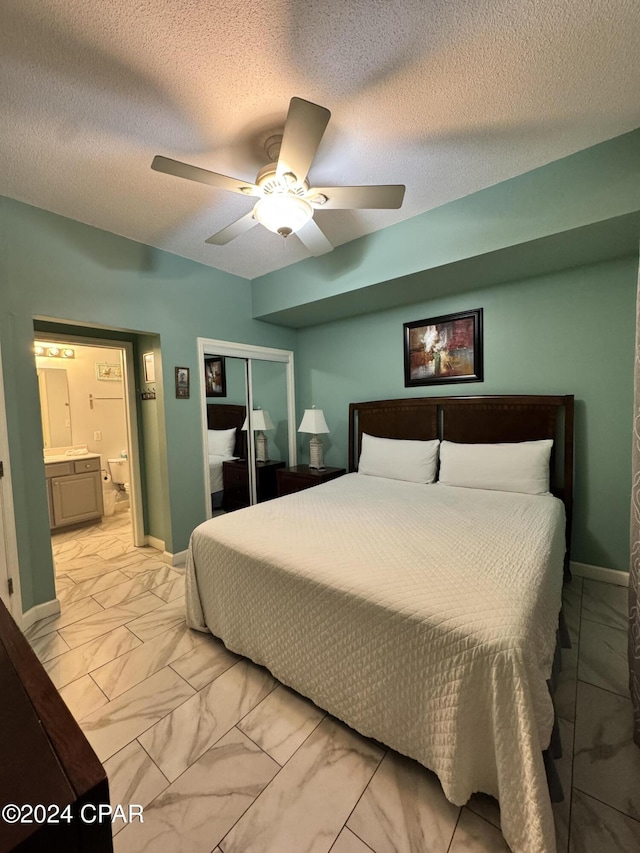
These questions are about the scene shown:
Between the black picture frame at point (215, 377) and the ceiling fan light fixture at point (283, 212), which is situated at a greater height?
the ceiling fan light fixture at point (283, 212)

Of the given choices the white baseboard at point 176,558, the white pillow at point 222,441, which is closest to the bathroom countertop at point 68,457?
the white pillow at point 222,441

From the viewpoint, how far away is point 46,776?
0.50 metres

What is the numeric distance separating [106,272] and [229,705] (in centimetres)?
282

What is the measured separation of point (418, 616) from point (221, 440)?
272 cm

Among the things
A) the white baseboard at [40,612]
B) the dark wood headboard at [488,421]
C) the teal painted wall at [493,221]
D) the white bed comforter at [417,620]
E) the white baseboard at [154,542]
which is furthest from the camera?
the white baseboard at [154,542]

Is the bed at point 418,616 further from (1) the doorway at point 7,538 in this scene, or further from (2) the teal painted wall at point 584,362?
(1) the doorway at point 7,538

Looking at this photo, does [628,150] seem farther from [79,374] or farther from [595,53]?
[79,374]

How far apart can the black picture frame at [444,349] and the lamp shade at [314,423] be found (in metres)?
0.94

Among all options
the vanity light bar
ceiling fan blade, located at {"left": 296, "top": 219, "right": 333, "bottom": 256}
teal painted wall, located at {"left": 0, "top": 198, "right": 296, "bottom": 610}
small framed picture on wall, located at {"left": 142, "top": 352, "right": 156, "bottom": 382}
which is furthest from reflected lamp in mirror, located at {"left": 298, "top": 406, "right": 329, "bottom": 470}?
the vanity light bar

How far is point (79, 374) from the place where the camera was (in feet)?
14.6

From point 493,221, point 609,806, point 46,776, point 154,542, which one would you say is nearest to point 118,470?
point 154,542

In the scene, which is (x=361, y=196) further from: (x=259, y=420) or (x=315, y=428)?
(x=259, y=420)

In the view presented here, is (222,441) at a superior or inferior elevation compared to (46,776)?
superior

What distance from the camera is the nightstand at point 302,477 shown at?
11.0 feet
